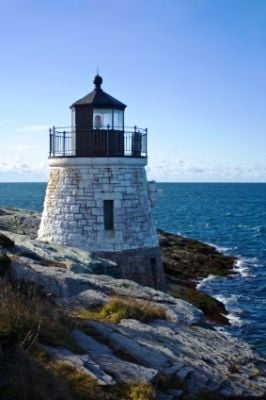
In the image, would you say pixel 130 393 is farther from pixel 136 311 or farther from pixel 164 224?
pixel 164 224

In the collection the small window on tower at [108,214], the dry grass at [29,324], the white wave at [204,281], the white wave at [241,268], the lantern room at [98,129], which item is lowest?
the white wave at [204,281]

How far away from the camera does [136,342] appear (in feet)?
→ 28.7

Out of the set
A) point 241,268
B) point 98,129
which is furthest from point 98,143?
point 241,268

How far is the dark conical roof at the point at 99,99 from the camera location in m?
19.3

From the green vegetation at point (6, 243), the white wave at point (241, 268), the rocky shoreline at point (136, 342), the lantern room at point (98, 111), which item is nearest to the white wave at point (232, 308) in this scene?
the white wave at point (241, 268)

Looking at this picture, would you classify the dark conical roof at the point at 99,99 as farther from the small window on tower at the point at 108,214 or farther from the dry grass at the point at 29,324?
the dry grass at the point at 29,324

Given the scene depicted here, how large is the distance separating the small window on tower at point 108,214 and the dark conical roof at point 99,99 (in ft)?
10.9

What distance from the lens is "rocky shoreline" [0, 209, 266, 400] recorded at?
24.6ft

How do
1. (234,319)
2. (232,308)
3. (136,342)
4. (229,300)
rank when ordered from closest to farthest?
(136,342) < (234,319) < (232,308) < (229,300)

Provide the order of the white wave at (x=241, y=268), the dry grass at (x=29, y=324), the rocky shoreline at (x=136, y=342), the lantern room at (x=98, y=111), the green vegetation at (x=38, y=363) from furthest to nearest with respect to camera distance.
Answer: the white wave at (x=241, y=268) → the lantern room at (x=98, y=111) → the rocky shoreline at (x=136, y=342) → the dry grass at (x=29, y=324) → the green vegetation at (x=38, y=363)

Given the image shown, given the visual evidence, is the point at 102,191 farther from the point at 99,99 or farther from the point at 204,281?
the point at 204,281

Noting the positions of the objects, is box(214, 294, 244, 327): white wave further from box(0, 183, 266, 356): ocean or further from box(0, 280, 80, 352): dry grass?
box(0, 280, 80, 352): dry grass

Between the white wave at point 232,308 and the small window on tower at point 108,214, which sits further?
the white wave at point 232,308

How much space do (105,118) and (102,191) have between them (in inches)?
101
